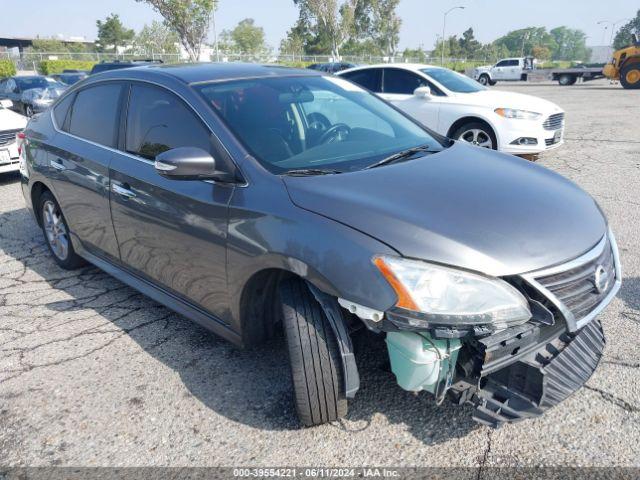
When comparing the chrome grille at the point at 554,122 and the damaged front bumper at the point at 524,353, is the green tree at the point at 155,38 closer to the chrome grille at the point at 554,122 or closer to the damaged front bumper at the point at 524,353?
the chrome grille at the point at 554,122

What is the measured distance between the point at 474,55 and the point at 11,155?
101460mm

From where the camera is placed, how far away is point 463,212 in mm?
2301

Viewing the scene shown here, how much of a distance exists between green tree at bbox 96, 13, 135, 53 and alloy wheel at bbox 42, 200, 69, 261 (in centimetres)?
7058

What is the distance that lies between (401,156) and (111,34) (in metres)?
75.9

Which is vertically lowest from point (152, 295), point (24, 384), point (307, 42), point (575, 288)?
point (24, 384)

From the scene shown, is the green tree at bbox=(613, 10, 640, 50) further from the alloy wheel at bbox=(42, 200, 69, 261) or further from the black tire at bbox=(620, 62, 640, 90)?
the alloy wheel at bbox=(42, 200, 69, 261)

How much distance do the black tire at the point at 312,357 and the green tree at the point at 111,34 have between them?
7359cm

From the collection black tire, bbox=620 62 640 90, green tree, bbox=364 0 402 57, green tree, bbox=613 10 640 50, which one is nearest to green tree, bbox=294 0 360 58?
green tree, bbox=364 0 402 57

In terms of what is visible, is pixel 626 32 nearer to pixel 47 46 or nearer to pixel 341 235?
pixel 47 46

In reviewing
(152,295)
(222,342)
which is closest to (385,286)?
(222,342)

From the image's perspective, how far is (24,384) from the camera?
303 centimetres

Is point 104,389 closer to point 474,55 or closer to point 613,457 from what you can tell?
point 613,457

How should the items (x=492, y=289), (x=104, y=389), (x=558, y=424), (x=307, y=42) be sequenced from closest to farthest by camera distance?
(x=492, y=289) → (x=558, y=424) → (x=104, y=389) → (x=307, y=42)

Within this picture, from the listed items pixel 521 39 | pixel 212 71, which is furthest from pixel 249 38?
pixel 521 39
